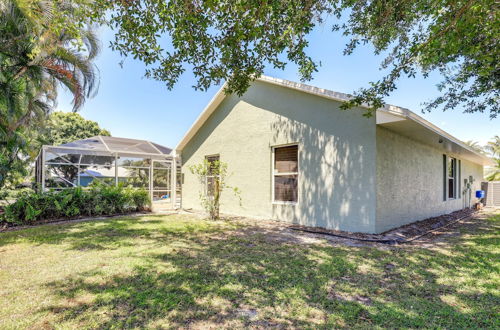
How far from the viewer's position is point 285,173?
27.6 ft

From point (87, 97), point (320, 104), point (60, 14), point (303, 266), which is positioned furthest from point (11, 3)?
point (303, 266)

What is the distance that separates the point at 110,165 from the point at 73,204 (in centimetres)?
745

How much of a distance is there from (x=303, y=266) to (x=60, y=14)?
19.5 feet

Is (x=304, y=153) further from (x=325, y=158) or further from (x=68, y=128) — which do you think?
(x=68, y=128)

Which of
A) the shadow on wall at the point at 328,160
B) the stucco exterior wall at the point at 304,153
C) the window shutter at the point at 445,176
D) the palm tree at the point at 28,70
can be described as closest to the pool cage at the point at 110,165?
the palm tree at the point at 28,70

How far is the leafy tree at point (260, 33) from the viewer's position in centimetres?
440

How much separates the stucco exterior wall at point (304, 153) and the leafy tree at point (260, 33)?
123cm

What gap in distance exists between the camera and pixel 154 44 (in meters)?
5.15

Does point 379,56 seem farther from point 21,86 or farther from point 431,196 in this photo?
point 21,86

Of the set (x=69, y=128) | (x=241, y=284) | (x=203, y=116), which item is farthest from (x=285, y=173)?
(x=69, y=128)

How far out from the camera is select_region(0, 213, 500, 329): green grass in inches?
104

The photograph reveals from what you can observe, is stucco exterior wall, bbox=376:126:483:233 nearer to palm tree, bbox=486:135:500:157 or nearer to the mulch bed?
the mulch bed

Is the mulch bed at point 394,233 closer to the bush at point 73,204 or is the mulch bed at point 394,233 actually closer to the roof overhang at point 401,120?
the roof overhang at point 401,120

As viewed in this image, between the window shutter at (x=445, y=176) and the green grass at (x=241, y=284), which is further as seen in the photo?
the window shutter at (x=445, y=176)
